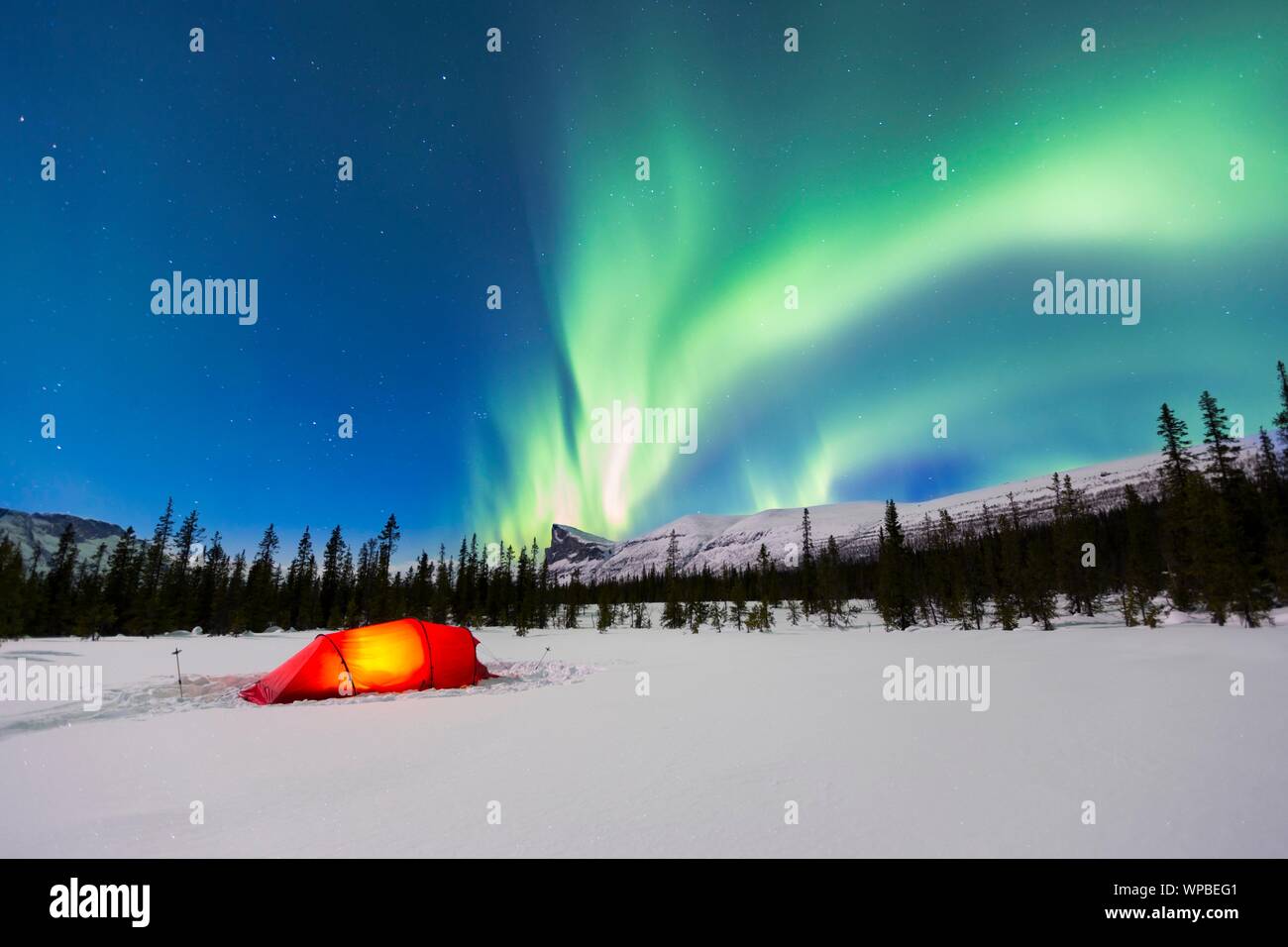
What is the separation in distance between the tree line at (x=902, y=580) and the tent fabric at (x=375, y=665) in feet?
138

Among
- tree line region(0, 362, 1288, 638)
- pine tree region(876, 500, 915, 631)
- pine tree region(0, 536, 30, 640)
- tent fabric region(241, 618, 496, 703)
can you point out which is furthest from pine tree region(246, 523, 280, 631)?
pine tree region(876, 500, 915, 631)

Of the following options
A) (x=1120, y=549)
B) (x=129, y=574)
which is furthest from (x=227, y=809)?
(x=1120, y=549)

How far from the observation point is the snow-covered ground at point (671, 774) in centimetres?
431

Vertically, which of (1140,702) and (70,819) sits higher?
(70,819)

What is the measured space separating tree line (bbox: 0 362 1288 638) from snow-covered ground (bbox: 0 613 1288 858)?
33697mm

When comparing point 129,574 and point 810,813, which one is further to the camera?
point 129,574

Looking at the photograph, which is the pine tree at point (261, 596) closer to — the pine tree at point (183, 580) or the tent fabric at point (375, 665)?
the pine tree at point (183, 580)

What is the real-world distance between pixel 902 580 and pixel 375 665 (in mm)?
53512

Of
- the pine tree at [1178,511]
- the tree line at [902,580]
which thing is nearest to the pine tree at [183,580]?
the tree line at [902,580]

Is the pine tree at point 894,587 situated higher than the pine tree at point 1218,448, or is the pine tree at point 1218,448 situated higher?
the pine tree at point 1218,448

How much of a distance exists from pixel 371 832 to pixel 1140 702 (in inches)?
500
